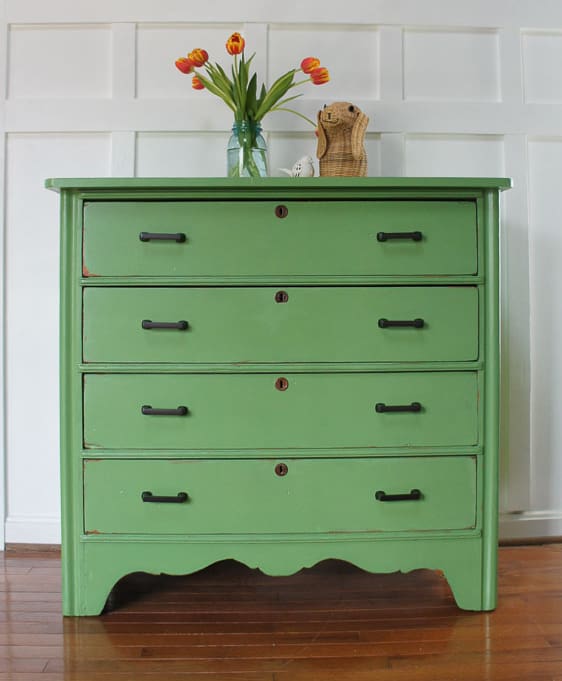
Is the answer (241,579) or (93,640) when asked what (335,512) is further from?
(93,640)

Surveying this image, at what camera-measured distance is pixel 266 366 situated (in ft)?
5.20

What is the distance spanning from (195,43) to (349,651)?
196 cm

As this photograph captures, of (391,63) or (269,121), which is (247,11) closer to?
(269,121)

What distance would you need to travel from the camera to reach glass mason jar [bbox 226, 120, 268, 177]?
6.02ft

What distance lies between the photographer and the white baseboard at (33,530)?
2.11 metres

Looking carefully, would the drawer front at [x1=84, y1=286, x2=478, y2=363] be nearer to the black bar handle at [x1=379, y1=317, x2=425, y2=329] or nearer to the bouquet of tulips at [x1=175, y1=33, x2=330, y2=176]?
the black bar handle at [x1=379, y1=317, x2=425, y2=329]

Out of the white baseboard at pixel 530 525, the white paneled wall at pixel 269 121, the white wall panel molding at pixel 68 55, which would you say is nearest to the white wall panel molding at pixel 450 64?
the white paneled wall at pixel 269 121

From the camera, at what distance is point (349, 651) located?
58.0 inches

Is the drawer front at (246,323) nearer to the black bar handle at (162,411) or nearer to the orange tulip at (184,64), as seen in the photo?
the black bar handle at (162,411)

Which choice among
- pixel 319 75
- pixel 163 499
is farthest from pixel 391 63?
pixel 163 499

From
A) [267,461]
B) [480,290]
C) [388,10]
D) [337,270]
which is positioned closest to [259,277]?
[337,270]

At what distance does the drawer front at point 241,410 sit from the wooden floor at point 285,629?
0.49 m

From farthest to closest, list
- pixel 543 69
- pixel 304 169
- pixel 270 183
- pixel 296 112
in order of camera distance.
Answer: pixel 543 69 → pixel 296 112 → pixel 304 169 → pixel 270 183

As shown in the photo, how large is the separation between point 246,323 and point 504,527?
1285 mm
